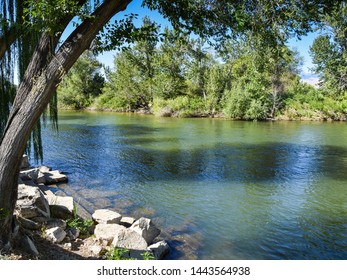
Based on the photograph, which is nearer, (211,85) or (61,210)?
(61,210)

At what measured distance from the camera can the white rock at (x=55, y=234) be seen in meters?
6.84

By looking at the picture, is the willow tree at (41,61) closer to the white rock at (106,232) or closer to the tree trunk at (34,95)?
the tree trunk at (34,95)

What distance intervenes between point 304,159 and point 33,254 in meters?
16.7

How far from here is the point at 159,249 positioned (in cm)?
752

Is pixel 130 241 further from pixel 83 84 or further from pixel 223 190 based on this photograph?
pixel 83 84

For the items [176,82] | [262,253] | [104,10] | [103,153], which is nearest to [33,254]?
[104,10]

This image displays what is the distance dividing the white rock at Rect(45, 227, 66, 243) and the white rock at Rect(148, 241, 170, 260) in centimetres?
185

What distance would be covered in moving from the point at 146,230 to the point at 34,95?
4.37 m

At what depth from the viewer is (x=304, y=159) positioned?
19.2 m

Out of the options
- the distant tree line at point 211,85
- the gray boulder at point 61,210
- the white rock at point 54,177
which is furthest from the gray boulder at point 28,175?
the distant tree line at point 211,85

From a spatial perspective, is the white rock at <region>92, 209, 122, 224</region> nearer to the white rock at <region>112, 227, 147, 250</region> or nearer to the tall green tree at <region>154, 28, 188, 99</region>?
the white rock at <region>112, 227, 147, 250</region>

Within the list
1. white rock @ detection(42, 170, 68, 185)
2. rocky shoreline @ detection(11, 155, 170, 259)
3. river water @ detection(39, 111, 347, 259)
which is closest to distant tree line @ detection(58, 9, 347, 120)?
river water @ detection(39, 111, 347, 259)

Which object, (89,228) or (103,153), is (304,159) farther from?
(89,228)

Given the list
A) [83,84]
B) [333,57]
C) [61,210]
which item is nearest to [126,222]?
[61,210]
